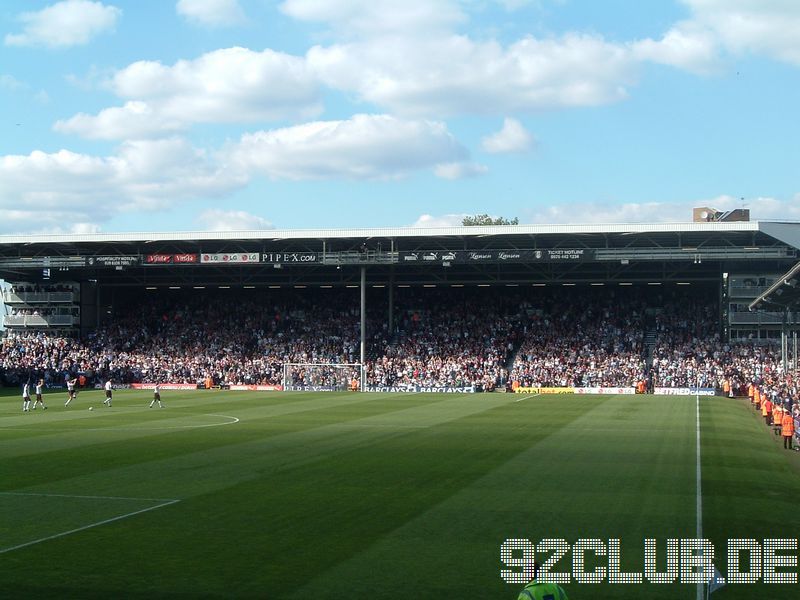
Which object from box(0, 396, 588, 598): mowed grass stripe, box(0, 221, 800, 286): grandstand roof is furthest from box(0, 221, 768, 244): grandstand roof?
box(0, 396, 588, 598): mowed grass stripe

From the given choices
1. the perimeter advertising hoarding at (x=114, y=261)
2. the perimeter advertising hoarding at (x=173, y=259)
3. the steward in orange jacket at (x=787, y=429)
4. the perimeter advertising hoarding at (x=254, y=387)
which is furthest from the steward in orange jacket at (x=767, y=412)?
the perimeter advertising hoarding at (x=114, y=261)

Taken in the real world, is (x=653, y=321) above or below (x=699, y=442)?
above

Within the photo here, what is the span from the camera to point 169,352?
71.9 meters

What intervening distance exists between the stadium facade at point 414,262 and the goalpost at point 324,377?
5.63 metres

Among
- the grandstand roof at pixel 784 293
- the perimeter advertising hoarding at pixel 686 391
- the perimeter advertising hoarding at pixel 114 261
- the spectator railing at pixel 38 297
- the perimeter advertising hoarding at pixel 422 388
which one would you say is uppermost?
the perimeter advertising hoarding at pixel 114 261

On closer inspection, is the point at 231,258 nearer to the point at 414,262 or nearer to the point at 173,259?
the point at 173,259

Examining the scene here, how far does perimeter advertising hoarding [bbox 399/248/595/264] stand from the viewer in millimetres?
60938

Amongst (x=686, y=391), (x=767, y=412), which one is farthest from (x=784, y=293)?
(x=686, y=391)

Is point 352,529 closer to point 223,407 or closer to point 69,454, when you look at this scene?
point 69,454

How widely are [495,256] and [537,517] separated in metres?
46.1

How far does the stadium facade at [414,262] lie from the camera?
59.9m

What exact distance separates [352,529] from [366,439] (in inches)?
538

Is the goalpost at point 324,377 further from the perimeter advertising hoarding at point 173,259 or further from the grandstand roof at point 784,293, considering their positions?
the grandstand roof at point 784,293

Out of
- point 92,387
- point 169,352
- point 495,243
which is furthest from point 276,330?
point 495,243
